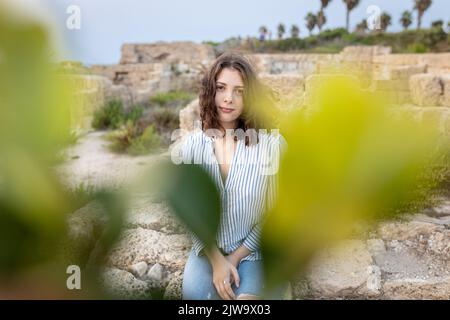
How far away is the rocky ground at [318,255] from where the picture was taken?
25cm

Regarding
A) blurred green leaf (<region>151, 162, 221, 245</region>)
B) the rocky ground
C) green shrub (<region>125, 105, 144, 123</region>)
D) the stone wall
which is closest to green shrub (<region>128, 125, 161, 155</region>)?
the rocky ground

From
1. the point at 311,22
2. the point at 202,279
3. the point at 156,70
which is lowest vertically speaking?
the point at 202,279

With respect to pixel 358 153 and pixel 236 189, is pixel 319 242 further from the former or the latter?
pixel 236 189

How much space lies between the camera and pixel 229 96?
0.57 m

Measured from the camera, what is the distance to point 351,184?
8.2 inches

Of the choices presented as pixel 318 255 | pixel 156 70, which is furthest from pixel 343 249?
A: pixel 156 70

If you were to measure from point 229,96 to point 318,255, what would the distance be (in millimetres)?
361

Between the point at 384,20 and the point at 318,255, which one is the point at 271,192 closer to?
the point at 318,255

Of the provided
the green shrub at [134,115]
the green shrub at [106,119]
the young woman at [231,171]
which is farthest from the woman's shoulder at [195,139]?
the green shrub at [134,115]

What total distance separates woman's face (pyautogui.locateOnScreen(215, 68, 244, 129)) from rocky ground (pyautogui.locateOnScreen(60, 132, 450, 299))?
0.46 feet

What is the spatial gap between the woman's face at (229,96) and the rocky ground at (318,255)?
140mm
